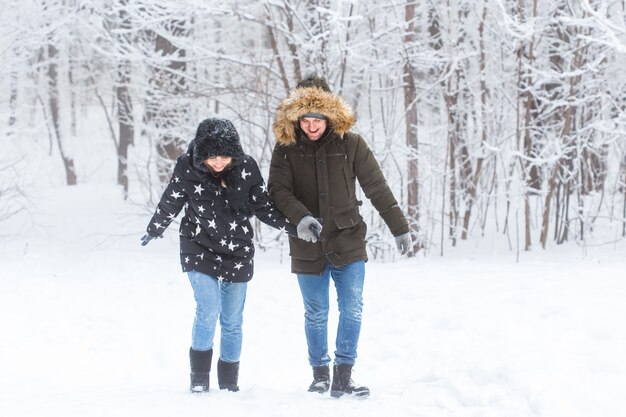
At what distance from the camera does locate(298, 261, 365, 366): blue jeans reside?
13.8 feet

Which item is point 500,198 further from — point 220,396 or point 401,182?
point 220,396

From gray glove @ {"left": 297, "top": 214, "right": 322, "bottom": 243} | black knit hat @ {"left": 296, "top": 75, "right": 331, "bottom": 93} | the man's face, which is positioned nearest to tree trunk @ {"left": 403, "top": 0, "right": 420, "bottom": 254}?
black knit hat @ {"left": 296, "top": 75, "right": 331, "bottom": 93}

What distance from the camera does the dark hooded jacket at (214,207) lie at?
3924 millimetres

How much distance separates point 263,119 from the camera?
31.9 feet

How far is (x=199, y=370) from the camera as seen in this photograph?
4059mm

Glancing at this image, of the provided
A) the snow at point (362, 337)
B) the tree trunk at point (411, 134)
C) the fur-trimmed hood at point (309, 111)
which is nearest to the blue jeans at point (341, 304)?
the snow at point (362, 337)

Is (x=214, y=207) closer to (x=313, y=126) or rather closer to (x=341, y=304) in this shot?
(x=313, y=126)

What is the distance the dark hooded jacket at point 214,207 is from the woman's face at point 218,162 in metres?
0.03

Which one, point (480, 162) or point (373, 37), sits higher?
point (373, 37)

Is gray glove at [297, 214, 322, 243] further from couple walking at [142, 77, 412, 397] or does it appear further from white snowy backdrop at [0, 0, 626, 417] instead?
white snowy backdrop at [0, 0, 626, 417]

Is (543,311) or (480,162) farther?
(480,162)

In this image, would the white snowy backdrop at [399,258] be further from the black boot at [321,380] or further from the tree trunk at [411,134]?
the black boot at [321,380]

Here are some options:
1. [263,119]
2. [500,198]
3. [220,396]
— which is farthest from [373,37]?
[220,396]

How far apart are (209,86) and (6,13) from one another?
10.1 ft
